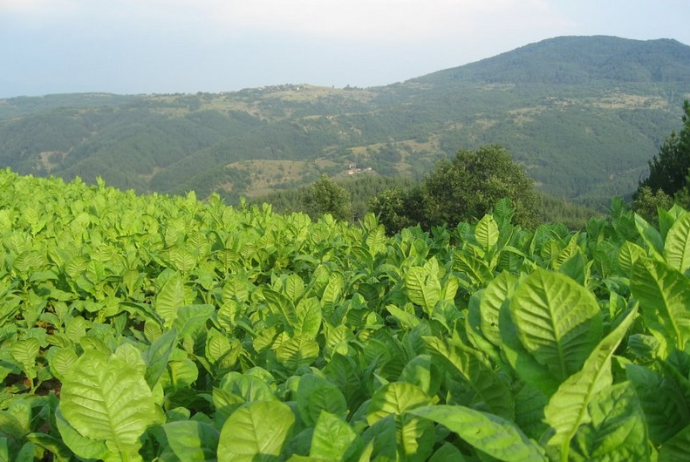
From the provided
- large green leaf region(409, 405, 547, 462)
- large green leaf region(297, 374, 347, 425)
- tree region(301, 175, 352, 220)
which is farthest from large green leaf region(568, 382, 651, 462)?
tree region(301, 175, 352, 220)

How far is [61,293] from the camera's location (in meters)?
3.88

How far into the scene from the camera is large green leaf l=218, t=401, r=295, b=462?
96 centimetres

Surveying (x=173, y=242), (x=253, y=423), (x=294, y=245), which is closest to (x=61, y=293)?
(x=173, y=242)

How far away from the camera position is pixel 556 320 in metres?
0.86

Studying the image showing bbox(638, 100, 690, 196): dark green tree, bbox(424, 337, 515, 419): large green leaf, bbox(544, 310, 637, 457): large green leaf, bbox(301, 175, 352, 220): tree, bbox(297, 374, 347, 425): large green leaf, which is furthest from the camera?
bbox(301, 175, 352, 220): tree

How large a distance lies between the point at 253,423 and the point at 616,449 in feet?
2.14

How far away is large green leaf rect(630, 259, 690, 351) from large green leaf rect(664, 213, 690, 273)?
0.76 ft

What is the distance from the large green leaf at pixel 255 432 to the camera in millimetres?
956

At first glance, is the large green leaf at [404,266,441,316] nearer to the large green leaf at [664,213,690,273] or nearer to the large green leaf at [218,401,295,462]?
the large green leaf at [664,213,690,273]

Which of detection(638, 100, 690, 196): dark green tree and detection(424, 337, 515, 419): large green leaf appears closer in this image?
detection(424, 337, 515, 419): large green leaf

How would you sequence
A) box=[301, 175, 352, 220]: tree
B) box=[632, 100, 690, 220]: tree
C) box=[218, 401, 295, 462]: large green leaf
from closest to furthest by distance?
1. box=[218, 401, 295, 462]: large green leaf
2. box=[632, 100, 690, 220]: tree
3. box=[301, 175, 352, 220]: tree

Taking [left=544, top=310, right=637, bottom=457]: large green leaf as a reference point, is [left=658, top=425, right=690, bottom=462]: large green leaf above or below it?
below

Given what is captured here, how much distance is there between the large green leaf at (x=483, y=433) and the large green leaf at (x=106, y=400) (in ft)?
2.35

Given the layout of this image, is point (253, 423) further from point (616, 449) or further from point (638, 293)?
point (638, 293)
